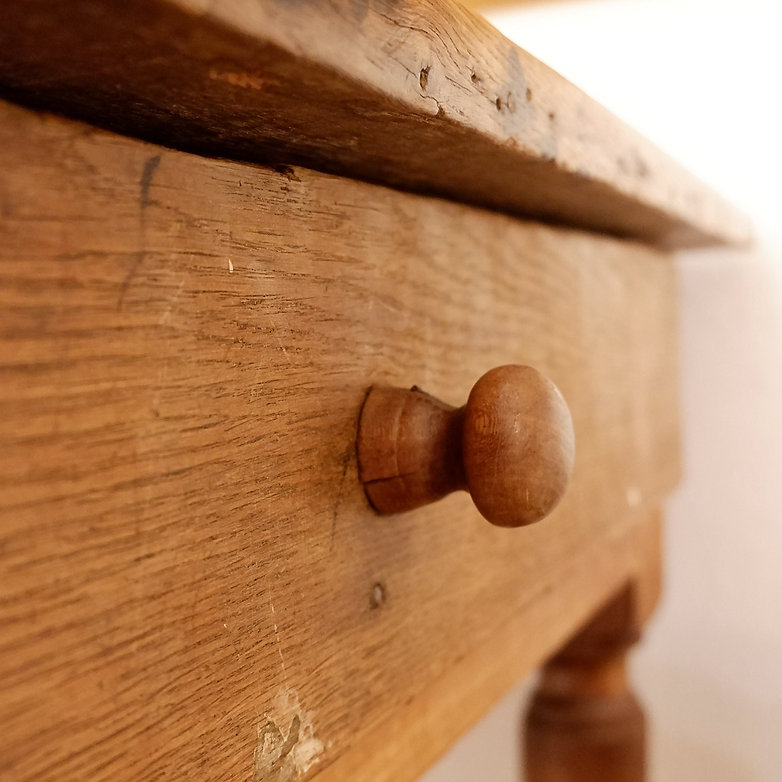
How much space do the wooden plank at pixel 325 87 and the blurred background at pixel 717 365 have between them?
1.60 ft

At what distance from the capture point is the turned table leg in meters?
0.70

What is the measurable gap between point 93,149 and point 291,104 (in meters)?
0.05

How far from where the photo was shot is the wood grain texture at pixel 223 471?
17cm

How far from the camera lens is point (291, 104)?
20 centimetres

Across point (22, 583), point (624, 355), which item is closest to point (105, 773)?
point (22, 583)

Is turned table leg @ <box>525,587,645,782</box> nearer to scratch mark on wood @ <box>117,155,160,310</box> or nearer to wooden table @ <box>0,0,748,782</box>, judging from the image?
wooden table @ <box>0,0,748,782</box>

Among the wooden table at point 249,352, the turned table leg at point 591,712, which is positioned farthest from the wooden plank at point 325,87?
the turned table leg at point 591,712

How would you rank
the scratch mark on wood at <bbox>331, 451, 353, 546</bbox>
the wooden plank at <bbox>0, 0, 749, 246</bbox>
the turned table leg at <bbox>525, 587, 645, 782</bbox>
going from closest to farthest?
1. the wooden plank at <bbox>0, 0, 749, 246</bbox>
2. the scratch mark on wood at <bbox>331, 451, 353, 546</bbox>
3. the turned table leg at <bbox>525, 587, 645, 782</bbox>

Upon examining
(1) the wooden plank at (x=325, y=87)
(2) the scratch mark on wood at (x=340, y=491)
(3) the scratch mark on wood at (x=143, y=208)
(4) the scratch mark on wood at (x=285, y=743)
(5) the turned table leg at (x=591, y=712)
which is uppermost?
(1) the wooden plank at (x=325, y=87)

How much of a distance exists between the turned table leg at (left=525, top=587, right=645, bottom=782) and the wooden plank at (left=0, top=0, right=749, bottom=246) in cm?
48

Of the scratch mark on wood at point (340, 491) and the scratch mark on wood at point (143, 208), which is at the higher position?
the scratch mark on wood at point (143, 208)

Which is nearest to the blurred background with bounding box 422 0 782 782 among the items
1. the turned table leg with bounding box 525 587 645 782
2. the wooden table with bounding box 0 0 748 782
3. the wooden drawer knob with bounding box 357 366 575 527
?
the turned table leg with bounding box 525 587 645 782

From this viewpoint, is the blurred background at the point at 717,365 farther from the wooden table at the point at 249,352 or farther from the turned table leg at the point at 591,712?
the wooden table at the point at 249,352

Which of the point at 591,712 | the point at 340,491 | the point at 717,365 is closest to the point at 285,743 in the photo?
the point at 340,491
